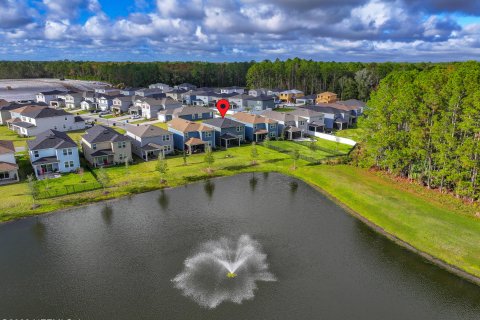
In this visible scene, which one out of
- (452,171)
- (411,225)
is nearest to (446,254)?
(411,225)

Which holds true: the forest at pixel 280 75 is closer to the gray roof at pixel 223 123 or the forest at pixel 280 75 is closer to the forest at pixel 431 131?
the gray roof at pixel 223 123

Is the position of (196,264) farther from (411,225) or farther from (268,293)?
(411,225)

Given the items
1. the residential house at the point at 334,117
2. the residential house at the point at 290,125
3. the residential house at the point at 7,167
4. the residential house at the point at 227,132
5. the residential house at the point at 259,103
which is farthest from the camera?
the residential house at the point at 259,103

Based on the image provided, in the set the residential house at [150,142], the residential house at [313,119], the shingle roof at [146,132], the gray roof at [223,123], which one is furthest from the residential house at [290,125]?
the shingle roof at [146,132]

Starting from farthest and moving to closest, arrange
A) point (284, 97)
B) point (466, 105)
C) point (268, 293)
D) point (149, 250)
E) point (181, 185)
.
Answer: point (284, 97) → point (181, 185) → point (466, 105) → point (149, 250) → point (268, 293)

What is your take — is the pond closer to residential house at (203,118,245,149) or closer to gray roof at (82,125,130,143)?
gray roof at (82,125,130,143)

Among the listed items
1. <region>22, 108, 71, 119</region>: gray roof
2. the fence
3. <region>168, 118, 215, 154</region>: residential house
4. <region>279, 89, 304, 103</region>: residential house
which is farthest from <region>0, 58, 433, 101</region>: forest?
the fence
